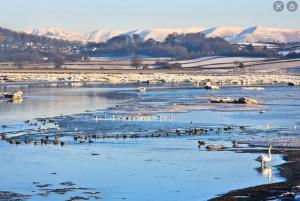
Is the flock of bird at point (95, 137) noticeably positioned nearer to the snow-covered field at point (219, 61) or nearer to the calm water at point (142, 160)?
the calm water at point (142, 160)

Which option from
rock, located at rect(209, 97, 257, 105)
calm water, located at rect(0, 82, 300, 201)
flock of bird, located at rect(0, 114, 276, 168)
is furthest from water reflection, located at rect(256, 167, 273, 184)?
rock, located at rect(209, 97, 257, 105)

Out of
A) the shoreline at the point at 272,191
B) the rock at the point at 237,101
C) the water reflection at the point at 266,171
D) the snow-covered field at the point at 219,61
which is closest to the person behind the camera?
the shoreline at the point at 272,191

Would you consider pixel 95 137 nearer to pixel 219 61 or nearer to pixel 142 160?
pixel 142 160

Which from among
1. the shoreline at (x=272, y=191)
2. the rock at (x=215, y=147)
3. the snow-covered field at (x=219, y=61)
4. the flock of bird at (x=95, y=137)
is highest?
the snow-covered field at (x=219, y=61)

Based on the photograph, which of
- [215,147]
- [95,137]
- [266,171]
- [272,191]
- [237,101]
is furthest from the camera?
[237,101]

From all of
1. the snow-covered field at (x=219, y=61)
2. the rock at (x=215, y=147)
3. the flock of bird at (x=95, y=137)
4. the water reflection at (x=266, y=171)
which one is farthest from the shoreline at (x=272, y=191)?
the snow-covered field at (x=219, y=61)

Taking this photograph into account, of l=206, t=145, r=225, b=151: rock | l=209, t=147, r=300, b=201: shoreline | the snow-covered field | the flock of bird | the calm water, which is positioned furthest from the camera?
the snow-covered field

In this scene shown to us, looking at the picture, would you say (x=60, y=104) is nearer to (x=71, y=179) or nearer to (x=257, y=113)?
(x=257, y=113)

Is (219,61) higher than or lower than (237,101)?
higher

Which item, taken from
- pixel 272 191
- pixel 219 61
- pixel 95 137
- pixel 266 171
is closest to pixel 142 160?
pixel 266 171

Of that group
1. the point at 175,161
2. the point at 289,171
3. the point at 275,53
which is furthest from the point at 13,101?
the point at 275,53

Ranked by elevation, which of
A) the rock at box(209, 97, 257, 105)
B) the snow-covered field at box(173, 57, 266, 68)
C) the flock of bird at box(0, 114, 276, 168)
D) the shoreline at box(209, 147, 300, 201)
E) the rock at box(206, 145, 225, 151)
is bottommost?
the shoreline at box(209, 147, 300, 201)

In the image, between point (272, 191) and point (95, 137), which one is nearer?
point (272, 191)

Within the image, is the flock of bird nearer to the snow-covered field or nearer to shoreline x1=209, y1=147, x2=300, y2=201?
shoreline x1=209, y1=147, x2=300, y2=201
